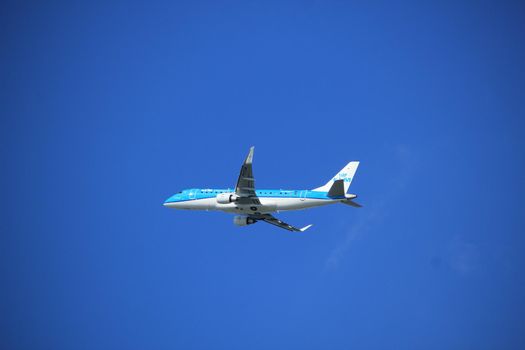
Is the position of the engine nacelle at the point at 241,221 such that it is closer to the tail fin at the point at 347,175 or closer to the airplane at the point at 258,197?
the airplane at the point at 258,197

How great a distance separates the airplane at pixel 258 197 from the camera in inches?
2195

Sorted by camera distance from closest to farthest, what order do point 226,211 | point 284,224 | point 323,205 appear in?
point 323,205, point 226,211, point 284,224

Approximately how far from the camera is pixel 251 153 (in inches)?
2093

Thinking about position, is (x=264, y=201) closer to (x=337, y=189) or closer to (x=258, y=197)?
(x=258, y=197)

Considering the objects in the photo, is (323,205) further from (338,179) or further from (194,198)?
(194,198)

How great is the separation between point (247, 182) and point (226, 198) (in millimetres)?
3684

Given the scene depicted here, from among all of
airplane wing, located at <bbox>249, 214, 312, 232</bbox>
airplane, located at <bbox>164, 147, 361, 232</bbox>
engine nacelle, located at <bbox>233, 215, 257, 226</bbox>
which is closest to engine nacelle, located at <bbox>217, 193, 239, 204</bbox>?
airplane, located at <bbox>164, 147, 361, 232</bbox>

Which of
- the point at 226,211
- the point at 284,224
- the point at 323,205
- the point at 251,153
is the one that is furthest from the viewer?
the point at 284,224

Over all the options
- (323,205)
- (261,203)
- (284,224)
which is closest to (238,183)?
(261,203)

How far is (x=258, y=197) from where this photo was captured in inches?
2324

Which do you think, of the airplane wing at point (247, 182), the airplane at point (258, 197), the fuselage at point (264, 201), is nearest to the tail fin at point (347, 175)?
the airplane at point (258, 197)

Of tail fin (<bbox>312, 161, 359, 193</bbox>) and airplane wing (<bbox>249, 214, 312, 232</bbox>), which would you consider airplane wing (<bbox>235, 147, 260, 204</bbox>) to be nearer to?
tail fin (<bbox>312, 161, 359, 193</bbox>)

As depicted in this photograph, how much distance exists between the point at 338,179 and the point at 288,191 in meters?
4.68

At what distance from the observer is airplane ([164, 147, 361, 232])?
55750mm
